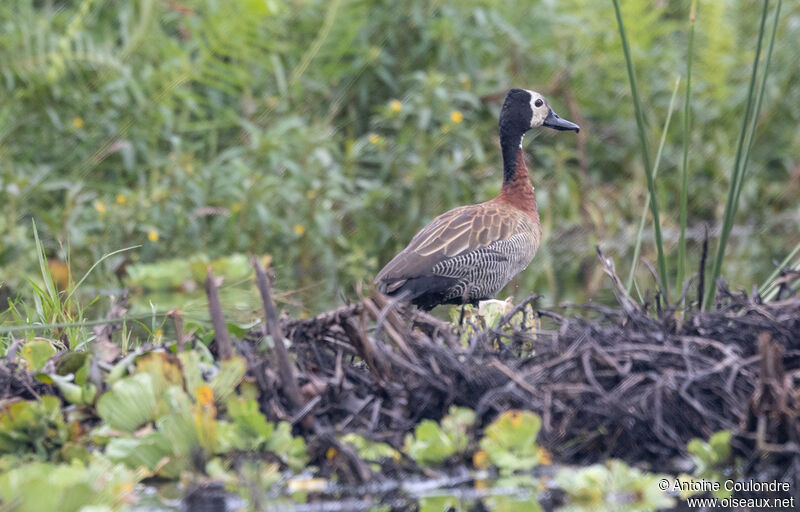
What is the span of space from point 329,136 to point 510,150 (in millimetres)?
2589

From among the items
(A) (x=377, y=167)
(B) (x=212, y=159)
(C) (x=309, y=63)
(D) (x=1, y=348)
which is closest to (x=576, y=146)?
(A) (x=377, y=167)

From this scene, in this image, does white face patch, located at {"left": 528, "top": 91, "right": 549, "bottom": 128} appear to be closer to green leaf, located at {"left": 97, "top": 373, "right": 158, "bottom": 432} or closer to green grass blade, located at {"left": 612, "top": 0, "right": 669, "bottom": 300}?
green grass blade, located at {"left": 612, "top": 0, "right": 669, "bottom": 300}

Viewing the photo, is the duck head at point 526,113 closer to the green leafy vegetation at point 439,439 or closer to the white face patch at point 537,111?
the white face patch at point 537,111

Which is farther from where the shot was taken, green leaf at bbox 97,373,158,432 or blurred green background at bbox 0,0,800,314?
blurred green background at bbox 0,0,800,314

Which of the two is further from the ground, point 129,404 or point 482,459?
point 129,404

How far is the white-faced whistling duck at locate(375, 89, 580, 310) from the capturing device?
502 cm

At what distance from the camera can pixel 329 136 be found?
827 centimetres

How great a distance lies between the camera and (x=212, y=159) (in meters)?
8.16

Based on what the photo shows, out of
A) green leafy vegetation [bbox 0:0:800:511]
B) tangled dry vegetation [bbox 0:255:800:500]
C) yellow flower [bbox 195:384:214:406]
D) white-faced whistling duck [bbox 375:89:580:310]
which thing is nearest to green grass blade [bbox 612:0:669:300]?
tangled dry vegetation [bbox 0:255:800:500]

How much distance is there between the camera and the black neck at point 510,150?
594cm

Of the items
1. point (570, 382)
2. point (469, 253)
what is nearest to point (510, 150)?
point (469, 253)

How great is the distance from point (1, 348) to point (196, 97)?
14.7 ft

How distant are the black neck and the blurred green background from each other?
0.91 m

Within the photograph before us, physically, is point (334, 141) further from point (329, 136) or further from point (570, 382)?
point (570, 382)
